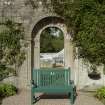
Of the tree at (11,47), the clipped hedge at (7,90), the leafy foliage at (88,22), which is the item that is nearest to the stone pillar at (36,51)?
the tree at (11,47)

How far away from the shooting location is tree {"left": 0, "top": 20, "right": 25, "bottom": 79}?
1289 cm

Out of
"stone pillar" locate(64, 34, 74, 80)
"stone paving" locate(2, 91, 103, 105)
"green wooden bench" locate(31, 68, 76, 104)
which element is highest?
"stone pillar" locate(64, 34, 74, 80)

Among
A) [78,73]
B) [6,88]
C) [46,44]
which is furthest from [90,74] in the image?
[6,88]

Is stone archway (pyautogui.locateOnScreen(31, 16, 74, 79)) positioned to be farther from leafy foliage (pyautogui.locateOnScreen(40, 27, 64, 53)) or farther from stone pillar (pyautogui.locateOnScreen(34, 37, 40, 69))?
leafy foliage (pyautogui.locateOnScreen(40, 27, 64, 53))

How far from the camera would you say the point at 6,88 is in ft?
39.0

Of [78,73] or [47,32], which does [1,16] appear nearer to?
[47,32]

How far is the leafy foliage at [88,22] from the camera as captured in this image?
1216cm

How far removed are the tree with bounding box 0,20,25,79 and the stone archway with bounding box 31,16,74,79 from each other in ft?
1.96

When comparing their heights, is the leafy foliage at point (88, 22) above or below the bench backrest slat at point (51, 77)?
above

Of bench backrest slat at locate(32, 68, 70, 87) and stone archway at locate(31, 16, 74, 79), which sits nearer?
bench backrest slat at locate(32, 68, 70, 87)

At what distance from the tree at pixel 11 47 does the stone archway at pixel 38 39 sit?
1.96 ft

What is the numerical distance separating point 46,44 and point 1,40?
214cm

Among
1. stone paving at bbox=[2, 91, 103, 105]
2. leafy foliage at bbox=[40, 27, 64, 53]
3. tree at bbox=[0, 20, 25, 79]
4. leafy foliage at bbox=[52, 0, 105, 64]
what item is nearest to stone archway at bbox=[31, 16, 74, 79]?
leafy foliage at bbox=[40, 27, 64, 53]

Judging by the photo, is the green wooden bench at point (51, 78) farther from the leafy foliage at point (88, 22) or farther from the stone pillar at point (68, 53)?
the stone pillar at point (68, 53)
